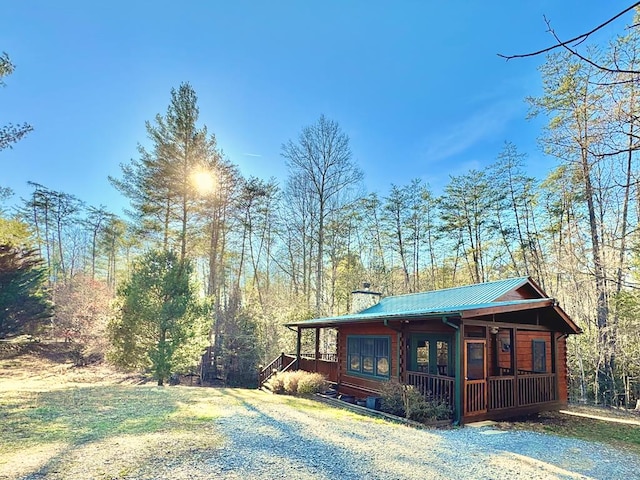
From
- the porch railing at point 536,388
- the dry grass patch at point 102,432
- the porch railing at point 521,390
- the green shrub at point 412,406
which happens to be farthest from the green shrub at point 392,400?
the dry grass patch at point 102,432

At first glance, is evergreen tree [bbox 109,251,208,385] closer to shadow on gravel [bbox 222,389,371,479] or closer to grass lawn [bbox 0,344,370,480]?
grass lawn [bbox 0,344,370,480]

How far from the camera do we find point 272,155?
21922mm

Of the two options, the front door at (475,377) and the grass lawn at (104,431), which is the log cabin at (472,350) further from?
the grass lawn at (104,431)

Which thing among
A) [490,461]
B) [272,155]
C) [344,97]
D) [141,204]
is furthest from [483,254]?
[141,204]

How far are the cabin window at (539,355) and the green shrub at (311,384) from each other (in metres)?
6.05

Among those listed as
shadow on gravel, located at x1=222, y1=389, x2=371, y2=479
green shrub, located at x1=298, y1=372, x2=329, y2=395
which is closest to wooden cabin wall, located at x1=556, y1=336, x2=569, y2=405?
green shrub, located at x1=298, y1=372, x2=329, y2=395

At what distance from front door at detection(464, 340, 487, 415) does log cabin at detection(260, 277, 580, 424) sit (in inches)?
0.8

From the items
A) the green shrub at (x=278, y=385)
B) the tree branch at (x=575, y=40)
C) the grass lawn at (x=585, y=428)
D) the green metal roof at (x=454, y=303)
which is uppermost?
the tree branch at (x=575, y=40)

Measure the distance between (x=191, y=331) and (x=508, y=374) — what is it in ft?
33.7

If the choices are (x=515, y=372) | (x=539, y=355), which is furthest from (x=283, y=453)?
(x=539, y=355)

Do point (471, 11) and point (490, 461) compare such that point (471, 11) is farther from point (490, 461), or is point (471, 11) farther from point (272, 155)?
point (272, 155)

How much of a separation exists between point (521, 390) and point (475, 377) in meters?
1.11

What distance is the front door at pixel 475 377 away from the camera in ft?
25.8

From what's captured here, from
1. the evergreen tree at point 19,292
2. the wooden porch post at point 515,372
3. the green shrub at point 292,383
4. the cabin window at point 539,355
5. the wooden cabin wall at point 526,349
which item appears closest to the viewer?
the wooden porch post at point 515,372
